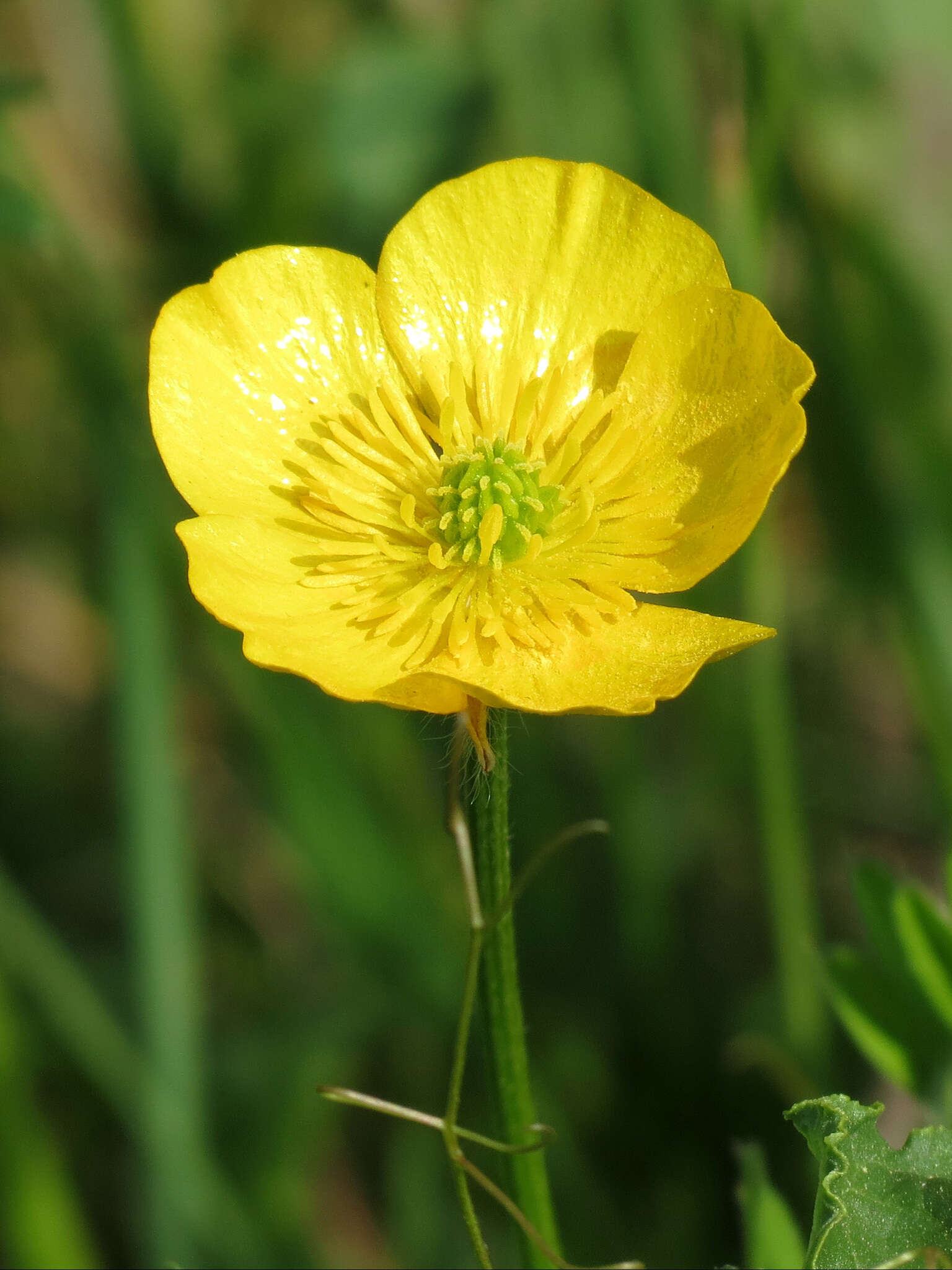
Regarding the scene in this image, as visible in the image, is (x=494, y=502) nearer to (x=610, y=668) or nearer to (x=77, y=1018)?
(x=610, y=668)

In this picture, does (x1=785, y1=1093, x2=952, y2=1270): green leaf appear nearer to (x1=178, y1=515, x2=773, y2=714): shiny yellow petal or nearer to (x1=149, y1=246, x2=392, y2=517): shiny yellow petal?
(x1=178, y1=515, x2=773, y2=714): shiny yellow petal

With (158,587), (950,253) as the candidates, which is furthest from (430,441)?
(950,253)

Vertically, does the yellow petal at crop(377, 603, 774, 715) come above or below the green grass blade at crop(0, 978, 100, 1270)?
above

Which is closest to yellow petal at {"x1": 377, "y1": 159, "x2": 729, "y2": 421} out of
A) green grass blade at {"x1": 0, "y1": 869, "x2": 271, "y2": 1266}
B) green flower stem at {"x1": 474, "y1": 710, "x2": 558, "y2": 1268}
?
green flower stem at {"x1": 474, "y1": 710, "x2": 558, "y2": 1268}

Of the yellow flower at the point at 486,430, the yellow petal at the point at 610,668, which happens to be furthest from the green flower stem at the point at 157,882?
the yellow petal at the point at 610,668

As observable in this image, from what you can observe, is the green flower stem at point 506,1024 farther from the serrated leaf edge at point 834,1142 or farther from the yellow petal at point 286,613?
the serrated leaf edge at point 834,1142

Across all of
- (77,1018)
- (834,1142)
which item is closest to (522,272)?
(834,1142)
